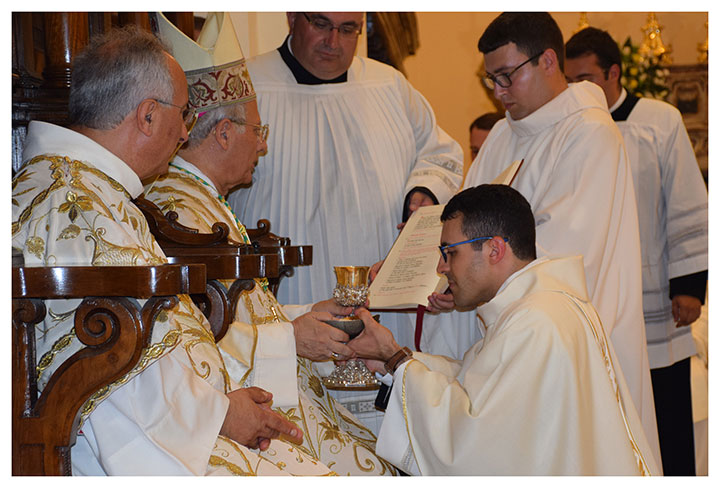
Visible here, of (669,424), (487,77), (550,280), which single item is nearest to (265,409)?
(550,280)

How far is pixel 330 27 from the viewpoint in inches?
161

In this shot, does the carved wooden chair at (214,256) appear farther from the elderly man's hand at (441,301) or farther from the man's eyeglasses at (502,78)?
the man's eyeglasses at (502,78)

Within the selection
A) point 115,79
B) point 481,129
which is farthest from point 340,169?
point 481,129

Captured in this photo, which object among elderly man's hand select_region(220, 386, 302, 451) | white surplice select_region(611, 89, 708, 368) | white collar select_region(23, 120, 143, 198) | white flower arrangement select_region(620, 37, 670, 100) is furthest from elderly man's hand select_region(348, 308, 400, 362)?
white flower arrangement select_region(620, 37, 670, 100)

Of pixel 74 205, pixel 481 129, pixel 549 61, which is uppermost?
→ pixel 549 61

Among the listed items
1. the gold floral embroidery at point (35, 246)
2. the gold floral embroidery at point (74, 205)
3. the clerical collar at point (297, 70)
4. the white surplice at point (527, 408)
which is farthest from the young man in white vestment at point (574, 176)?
the gold floral embroidery at point (35, 246)

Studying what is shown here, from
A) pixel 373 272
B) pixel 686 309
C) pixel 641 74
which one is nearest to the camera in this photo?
pixel 373 272

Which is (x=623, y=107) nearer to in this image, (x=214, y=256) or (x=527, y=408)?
(x=527, y=408)

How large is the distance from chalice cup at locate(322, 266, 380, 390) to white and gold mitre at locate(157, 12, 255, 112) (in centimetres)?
86

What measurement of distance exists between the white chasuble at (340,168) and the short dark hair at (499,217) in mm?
1135

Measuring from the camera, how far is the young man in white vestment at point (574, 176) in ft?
11.9

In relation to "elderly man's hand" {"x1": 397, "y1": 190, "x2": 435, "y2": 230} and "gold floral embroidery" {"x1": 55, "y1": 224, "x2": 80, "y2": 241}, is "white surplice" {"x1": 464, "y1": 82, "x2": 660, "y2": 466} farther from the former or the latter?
"gold floral embroidery" {"x1": 55, "y1": 224, "x2": 80, "y2": 241}

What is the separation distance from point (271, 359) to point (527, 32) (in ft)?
6.72

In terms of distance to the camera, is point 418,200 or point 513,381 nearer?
point 513,381
